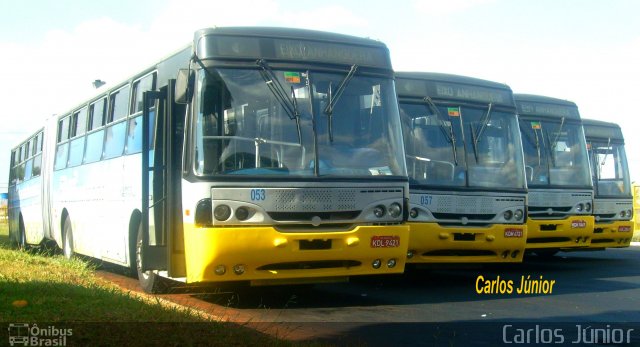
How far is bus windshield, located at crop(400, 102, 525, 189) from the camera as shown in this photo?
42.3 ft

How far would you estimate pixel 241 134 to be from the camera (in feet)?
31.8

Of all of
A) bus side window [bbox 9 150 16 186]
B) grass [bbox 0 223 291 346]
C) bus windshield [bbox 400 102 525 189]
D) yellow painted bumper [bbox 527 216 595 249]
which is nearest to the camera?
grass [bbox 0 223 291 346]

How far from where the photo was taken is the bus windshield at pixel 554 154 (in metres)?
15.7

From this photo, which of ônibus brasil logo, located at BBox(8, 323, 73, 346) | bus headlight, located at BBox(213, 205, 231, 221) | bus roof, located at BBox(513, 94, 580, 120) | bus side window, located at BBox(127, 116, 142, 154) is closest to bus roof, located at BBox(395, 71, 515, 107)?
bus roof, located at BBox(513, 94, 580, 120)

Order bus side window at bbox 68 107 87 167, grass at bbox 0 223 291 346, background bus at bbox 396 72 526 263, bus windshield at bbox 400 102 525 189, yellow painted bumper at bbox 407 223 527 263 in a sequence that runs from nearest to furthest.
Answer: grass at bbox 0 223 291 346
yellow painted bumper at bbox 407 223 527 263
background bus at bbox 396 72 526 263
bus windshield at bbox 400 102 525 189
bus side window at bbox 68 107 87 167

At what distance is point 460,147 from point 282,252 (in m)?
4.56

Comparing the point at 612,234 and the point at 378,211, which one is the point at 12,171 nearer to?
the point at 612,234

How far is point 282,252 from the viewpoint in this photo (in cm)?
962

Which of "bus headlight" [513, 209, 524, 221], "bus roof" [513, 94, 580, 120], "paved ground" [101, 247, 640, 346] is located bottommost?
"paved ground" [101, 247, 640, 346]

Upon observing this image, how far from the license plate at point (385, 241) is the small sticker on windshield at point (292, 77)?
2110 mm

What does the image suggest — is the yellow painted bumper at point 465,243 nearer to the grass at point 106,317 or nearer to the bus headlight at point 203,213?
the bus headlight at point 203,213

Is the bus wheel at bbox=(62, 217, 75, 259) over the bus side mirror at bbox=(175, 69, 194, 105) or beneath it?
beneath

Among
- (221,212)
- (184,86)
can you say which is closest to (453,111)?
(184,86)

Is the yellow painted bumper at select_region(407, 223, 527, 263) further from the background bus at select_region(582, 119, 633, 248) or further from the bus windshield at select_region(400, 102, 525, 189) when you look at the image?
the background bus at select_region(582, 119, 633, 248)
